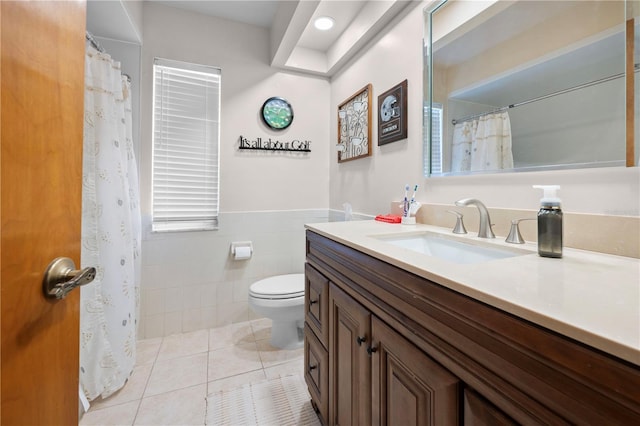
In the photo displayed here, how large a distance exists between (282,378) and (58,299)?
134 cm

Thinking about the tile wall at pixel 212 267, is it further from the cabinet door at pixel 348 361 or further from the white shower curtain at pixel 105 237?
the cabinet door at pixel 348 361

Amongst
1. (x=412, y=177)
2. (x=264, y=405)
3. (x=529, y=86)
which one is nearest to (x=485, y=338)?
(x=529, y=86)

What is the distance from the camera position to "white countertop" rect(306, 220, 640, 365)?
35 cm

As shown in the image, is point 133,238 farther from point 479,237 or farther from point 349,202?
point 479,237

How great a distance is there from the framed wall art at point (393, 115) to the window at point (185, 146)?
1.24 meters

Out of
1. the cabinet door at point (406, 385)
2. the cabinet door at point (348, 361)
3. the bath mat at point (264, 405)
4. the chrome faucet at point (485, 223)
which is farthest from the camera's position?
the bath mat at point (264, 405)

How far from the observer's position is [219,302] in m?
2.14

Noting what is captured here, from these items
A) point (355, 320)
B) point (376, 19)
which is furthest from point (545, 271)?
point (376, 19)

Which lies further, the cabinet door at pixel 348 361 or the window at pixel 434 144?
the window at pixel 434 144

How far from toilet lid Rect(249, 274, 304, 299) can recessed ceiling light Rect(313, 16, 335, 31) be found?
1.83m

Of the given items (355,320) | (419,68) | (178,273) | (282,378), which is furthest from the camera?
(178,273)

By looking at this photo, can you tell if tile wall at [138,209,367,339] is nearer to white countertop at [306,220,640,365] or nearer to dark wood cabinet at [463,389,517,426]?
white countertop at [306,220,640,365]

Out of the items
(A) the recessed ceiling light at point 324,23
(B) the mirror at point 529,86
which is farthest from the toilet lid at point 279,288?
(A) the recessed ceiling light at point 324,23

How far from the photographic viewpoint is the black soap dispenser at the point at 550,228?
717 millimetres
